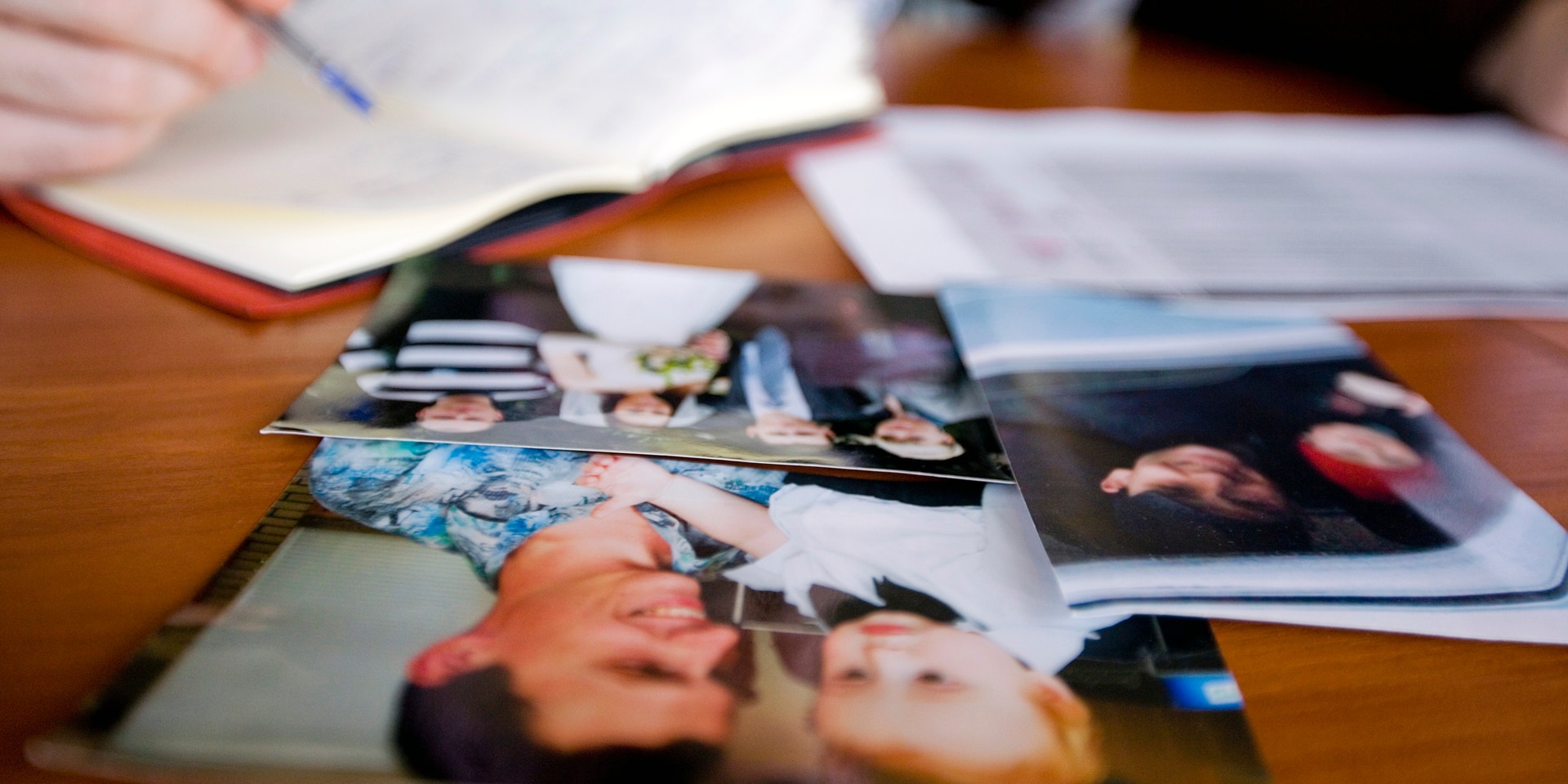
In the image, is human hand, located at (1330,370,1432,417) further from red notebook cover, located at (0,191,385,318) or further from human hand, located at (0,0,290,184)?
human hand, located at (0,0,290,184)

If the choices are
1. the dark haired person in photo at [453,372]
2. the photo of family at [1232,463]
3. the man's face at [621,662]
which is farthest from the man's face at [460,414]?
the photo of family at [1232,463]

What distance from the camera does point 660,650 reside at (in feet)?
0.85

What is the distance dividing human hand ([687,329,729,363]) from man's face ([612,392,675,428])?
1.8 inches

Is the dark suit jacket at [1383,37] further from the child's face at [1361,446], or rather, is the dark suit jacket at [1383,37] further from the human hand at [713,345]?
the human hand at [713,345]

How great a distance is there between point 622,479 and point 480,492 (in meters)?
0.05

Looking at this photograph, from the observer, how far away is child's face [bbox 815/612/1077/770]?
0.24 meters

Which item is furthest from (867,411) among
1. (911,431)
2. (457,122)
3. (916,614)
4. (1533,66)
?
(1533,66)

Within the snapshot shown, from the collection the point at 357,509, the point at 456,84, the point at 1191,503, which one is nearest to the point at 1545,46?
the point at 1191,503

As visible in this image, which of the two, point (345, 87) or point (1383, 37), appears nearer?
point (345, 87)

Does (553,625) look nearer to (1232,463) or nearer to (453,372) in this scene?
(453,372)

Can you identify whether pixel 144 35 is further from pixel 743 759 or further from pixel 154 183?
pixel 743 759

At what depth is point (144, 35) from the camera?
0.46 m

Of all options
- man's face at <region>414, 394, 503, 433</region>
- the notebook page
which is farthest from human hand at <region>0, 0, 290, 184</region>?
man's face at <region>414, 394, 503, 433</region>

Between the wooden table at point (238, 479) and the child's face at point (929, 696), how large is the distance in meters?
0.07
